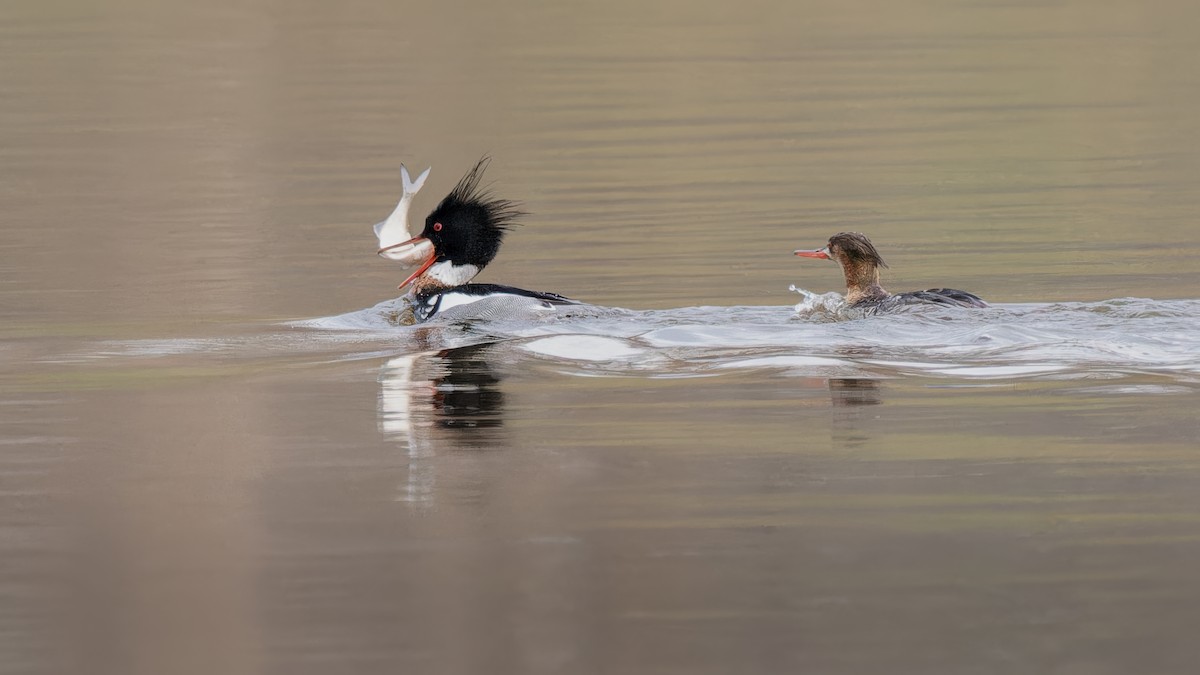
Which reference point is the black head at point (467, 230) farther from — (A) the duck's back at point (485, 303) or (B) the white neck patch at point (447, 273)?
(A) the duck's back at point (485, 303)

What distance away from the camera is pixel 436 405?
1012 cm

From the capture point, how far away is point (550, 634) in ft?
21.6

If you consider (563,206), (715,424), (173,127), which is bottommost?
(715,424)

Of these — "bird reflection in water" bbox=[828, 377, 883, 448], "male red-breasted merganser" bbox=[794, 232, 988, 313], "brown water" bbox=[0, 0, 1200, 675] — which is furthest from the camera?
"male red-breasted merganser" bbox=[794, 232, 988, 313]

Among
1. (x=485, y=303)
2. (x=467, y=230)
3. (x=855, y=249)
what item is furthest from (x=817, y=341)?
(x=467, y=230)

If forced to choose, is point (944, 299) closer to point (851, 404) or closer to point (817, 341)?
point (817, 341)

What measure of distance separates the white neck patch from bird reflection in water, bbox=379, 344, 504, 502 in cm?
206

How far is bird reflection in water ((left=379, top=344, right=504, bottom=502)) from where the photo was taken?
9.13 meters

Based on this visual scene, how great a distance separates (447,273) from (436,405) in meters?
3.98

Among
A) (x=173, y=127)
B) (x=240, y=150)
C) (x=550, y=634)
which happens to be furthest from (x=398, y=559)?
(x=173, y=127)

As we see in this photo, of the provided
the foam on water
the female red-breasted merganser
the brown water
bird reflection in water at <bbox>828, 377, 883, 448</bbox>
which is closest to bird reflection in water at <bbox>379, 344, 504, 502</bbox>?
the brown water

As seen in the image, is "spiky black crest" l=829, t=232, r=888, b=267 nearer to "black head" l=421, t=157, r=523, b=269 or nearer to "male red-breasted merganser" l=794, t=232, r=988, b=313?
"male red-breasted merganser" l=794, t=232, r=988, b=313

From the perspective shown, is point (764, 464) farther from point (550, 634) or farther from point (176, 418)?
point (176, 418)

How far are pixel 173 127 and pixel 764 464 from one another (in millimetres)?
19002
